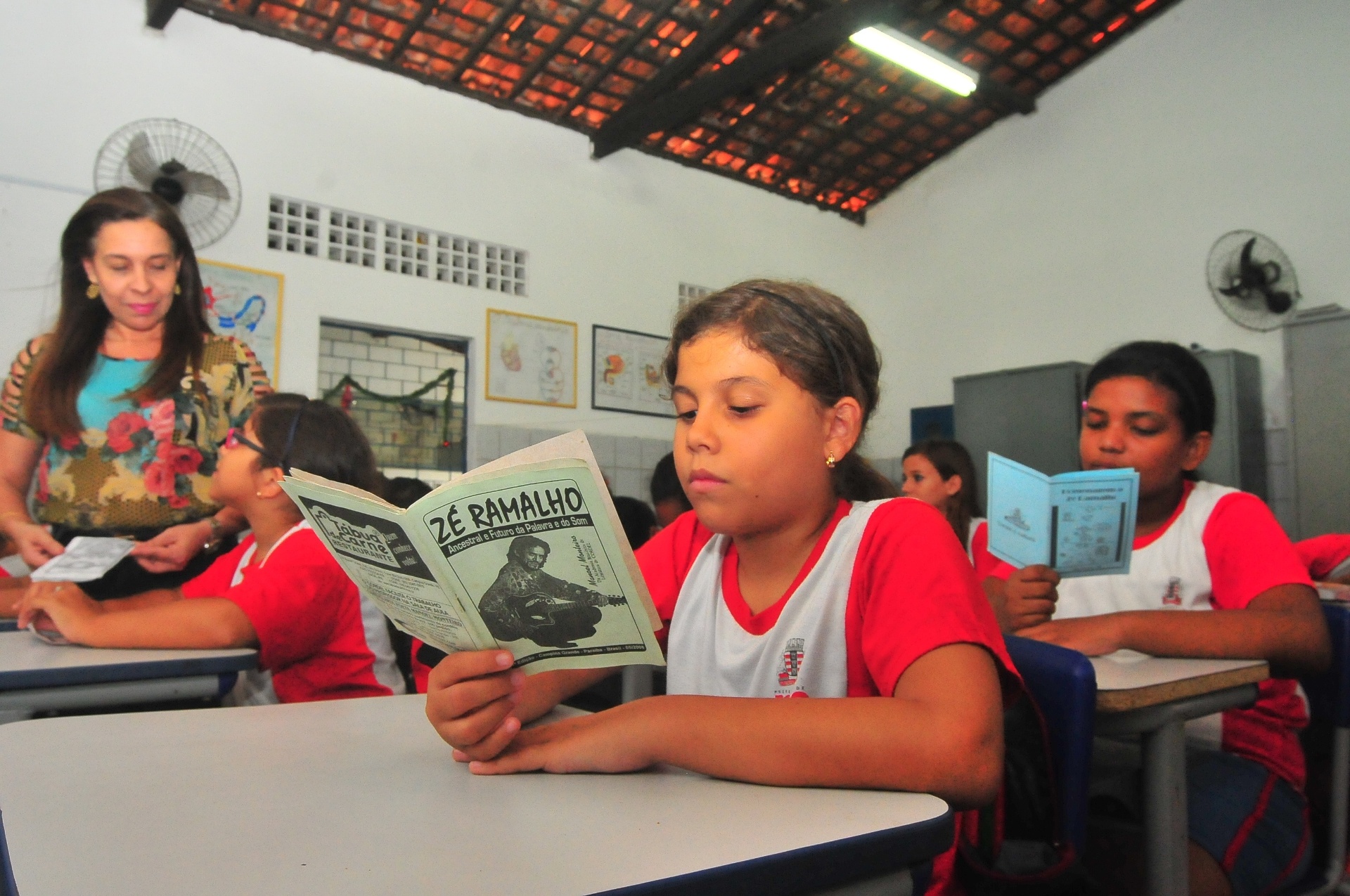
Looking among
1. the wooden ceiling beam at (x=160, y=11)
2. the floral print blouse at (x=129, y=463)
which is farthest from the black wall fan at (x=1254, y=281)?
the wooden ceiling beam at (x=160, y=11)

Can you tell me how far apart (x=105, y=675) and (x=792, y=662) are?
108 cm

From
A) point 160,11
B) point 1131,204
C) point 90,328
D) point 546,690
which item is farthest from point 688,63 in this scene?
point 546,690

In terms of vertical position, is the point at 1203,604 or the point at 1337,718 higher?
the point at 1203,604

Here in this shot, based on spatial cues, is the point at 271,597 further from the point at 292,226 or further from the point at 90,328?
the point at 292,226

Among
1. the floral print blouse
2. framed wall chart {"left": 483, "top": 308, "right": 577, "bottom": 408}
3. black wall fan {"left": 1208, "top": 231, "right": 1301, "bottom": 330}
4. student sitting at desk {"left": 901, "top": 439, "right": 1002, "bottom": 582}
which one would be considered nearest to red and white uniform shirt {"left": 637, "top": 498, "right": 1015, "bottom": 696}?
the floral print blouse

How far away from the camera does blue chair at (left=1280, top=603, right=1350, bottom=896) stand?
4.70 feet

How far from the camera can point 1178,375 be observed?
183 centimetres

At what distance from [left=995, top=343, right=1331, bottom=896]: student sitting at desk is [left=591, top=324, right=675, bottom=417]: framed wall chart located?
3.54 meters

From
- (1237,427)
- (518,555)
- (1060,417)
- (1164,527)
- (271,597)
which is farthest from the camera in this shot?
(1060,417)

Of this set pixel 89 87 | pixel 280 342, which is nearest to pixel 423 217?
pixel 280 342

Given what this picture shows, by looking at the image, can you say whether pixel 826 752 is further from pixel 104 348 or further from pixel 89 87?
pixel 89 87

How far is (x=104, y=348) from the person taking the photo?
85.7 inches

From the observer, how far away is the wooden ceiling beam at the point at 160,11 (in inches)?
149

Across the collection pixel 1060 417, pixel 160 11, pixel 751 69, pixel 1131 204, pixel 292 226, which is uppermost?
pixel 751 69
